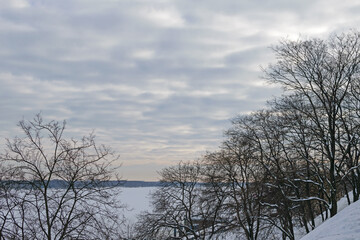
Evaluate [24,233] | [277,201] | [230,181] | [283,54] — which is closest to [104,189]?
[24,233]

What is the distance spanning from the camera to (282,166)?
2819 centimetres

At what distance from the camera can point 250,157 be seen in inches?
1108

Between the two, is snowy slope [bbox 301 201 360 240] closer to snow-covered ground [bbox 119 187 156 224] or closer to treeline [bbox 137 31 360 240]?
treeline [bbox 137 31 360 240]

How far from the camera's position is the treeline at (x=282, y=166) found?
20.5 meters

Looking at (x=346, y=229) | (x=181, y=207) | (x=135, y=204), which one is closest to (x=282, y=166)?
(x=181, y=207)

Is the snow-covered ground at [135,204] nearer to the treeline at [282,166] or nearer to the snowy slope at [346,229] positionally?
the treeline at [282,166]

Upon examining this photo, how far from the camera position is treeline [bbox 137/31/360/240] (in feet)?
67.3

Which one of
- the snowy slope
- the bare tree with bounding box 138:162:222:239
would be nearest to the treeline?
the bare tree with bounding box 138:162:222:239

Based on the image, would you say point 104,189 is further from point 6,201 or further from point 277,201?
point 277,201

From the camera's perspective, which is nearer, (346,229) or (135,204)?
(346,229)

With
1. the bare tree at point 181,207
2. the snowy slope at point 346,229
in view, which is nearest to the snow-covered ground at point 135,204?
the bare tree at point 181,207

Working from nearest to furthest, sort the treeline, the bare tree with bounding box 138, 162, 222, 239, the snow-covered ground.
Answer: the treeline, the bare tree with bounding box 138, 162, 222, 239, the snow-covered ground

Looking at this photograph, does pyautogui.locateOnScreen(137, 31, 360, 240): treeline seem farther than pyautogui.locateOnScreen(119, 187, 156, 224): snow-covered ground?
No

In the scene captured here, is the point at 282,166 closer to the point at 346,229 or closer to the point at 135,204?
the point at 346,229
